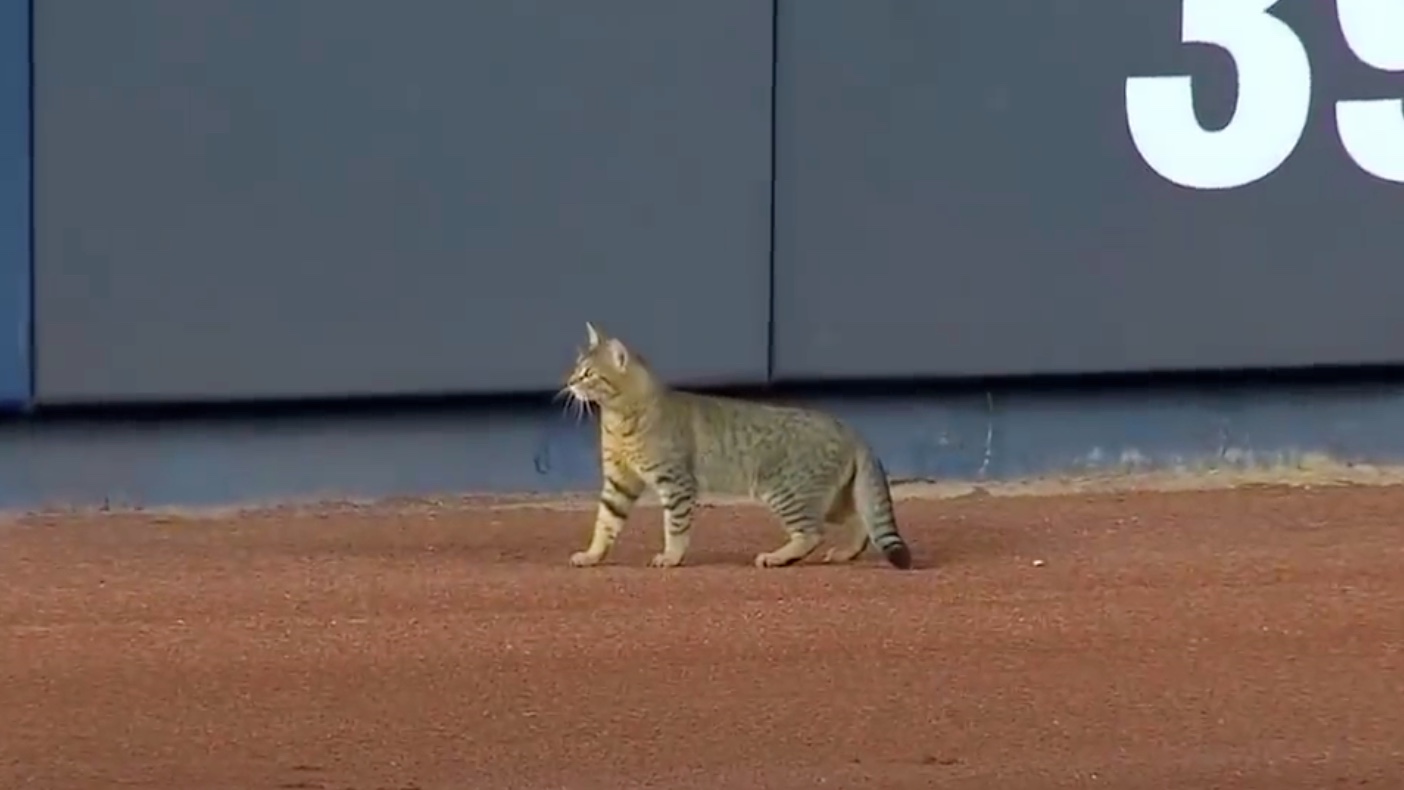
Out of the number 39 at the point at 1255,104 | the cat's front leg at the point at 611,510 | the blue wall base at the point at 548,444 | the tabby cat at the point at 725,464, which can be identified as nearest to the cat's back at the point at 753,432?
the tabby cat at the point at 725,464

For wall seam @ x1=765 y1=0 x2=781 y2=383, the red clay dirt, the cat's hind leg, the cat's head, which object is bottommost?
the red clay dirt

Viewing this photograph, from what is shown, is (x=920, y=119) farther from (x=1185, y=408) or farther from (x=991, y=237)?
(x=1185, y=408)

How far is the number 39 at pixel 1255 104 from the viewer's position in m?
10.7

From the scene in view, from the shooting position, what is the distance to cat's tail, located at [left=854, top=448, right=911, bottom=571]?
906 cm

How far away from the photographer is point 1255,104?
35.3 feet

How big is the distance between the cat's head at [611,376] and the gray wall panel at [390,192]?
39.8 inches

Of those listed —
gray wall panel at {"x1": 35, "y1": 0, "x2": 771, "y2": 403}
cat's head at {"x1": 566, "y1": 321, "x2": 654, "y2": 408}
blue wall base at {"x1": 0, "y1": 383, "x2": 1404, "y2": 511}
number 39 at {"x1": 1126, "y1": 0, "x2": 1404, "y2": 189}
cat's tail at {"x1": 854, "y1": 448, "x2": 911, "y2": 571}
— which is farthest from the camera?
number 39 at {"x1": 1126, "y1": 0, "x2": 1404, "y2": 189}

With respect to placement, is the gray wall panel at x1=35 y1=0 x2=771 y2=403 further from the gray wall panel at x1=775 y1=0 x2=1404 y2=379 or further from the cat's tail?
the cat's tail

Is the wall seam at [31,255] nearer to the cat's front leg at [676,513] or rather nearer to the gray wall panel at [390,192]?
the gray wall panel at [390,192]

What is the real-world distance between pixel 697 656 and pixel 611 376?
5.83 feet

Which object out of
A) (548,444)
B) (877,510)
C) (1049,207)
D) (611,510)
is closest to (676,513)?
(611,510)

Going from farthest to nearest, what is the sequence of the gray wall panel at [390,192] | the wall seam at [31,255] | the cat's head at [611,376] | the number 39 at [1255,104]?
the number 39 at [1255,104]
the gray wall panel at [390,192]
the wall seam at [31,255]
the cat's head at [611,376]

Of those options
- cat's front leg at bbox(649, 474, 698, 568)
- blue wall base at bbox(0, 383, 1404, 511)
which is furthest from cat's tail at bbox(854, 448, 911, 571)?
blue wall base at bbox(0, 383, 1404, 511)

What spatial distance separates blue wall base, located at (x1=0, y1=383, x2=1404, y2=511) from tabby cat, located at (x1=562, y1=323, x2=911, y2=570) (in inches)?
48.8
